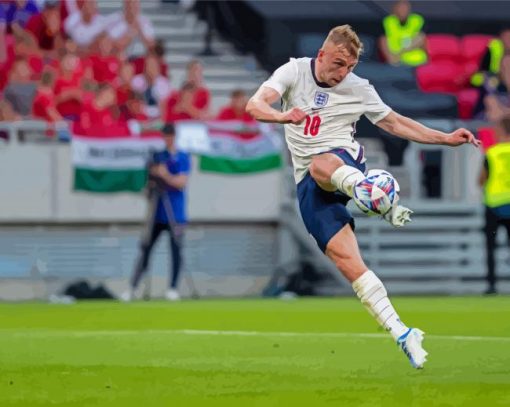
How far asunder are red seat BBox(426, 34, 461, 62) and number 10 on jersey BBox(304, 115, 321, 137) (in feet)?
50.6

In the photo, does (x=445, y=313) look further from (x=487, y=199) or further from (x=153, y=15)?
(x=153, y=15)

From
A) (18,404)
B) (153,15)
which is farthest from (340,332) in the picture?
(153,15)

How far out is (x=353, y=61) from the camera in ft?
34.5

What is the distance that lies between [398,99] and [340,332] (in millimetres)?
10589

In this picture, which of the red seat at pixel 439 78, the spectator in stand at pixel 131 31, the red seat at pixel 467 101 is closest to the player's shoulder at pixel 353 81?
the spectator in stand at pixel 131 31

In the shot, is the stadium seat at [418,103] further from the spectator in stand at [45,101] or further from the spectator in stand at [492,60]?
the spectator in stand at [45,101]

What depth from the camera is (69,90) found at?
23.3m

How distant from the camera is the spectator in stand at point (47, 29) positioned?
24.2m

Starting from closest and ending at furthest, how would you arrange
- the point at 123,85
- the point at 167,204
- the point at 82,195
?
the point at 167,204 < the point at 82,195 < the point at 123,85

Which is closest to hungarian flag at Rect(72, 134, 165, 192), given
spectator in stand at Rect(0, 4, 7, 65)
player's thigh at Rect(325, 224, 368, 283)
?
spectator in stand at Rect(0, 4, 7, 65)

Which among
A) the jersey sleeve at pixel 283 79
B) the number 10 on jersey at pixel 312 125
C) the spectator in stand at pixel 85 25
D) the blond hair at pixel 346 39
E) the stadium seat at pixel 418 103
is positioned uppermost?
the blond hair at pixel 346 39

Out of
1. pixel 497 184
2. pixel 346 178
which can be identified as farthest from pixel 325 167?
pixel 497 184

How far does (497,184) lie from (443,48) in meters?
5.26

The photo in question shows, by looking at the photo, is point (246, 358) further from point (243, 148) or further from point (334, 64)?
point (243, 148)
